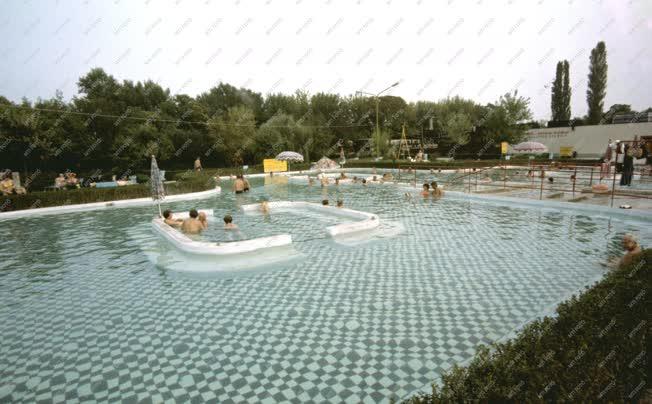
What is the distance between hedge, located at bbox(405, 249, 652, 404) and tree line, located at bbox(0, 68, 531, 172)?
29047 millimetres

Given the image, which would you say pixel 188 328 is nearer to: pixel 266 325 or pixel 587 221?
pixel 266 325

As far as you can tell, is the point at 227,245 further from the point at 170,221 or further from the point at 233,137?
the point at 233,137

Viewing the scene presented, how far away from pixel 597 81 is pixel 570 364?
68859mm

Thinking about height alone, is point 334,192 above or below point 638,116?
below

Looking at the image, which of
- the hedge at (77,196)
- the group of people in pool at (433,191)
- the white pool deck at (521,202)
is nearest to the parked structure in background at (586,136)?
the white pool deck at (521,202)

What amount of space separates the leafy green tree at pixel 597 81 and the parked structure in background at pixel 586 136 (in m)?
15.8

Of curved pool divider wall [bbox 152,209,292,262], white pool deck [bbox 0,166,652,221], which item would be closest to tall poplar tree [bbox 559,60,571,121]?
white pool deck [bbox 0,166,652,221]

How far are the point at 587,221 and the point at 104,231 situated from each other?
716 inches

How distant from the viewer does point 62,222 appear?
51.5 feet

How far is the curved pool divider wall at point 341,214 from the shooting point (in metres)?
11.9

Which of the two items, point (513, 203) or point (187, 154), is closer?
point (513, 203)

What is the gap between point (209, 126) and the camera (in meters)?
42.3

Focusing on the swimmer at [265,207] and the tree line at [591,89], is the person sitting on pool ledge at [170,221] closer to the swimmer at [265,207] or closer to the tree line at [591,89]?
the swimmer at [265,207]

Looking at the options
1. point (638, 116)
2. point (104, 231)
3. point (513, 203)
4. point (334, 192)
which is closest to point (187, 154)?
point (334, 192)
